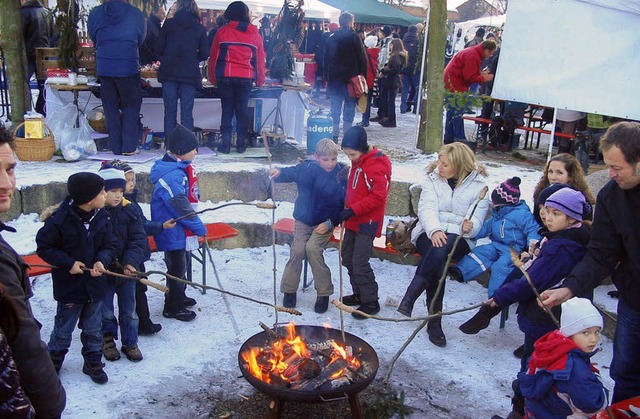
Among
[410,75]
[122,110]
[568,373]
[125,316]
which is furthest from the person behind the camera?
[410,75]

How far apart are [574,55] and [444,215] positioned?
145 inches

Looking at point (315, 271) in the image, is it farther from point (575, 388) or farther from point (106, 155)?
point (106, 155)

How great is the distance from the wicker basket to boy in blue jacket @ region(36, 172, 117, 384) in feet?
13.7

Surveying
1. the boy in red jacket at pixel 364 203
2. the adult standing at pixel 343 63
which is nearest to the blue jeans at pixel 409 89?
the adult standing at pixel 343 63

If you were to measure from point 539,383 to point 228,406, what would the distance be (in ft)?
6.63

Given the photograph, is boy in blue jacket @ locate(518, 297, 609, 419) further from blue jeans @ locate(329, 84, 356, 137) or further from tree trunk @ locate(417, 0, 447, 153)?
blue jeans @ locate(329, 84, 356, 137)

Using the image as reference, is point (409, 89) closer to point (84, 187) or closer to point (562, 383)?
point (84, 187)

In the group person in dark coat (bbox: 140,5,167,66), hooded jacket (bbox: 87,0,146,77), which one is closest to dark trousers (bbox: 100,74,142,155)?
hooded jacket (bbox: 87,0,146,77)

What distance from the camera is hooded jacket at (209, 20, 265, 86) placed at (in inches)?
344

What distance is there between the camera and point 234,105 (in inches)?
362

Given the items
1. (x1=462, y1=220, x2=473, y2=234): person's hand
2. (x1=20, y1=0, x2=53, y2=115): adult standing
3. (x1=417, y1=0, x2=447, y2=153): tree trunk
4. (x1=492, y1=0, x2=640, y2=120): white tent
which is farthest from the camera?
(x1=20, y1=0, x2=53, y2=115): adult standing

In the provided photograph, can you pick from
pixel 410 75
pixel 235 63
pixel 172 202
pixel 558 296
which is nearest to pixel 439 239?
pixel 558 296

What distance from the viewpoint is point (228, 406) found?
13.5 feet

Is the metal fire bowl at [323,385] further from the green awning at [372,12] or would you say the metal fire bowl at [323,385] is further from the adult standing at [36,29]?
the green awning at [372,12]
